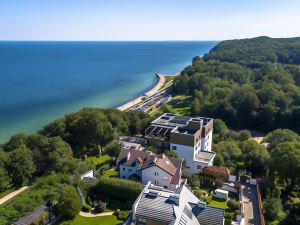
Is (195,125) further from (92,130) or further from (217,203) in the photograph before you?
(92,130)

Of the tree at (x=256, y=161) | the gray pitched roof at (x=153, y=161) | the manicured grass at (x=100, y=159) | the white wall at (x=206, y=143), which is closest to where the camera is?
the gray pitched roof at (x=153, y=161)

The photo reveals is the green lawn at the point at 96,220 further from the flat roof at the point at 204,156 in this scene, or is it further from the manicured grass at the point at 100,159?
the flat roof at the point at 204,156

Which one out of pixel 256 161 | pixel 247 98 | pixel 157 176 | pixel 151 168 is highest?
pixel 247 98

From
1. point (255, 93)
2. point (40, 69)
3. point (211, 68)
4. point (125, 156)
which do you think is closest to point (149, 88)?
point (211, 68)

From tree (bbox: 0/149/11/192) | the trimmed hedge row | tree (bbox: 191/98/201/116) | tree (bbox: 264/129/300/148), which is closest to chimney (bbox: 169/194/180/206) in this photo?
the trimmed hedge row

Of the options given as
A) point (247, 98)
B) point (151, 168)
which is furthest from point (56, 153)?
point (247, 98)

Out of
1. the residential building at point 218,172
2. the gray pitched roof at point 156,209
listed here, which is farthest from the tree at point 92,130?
the gray pitched roof at point 156,209
